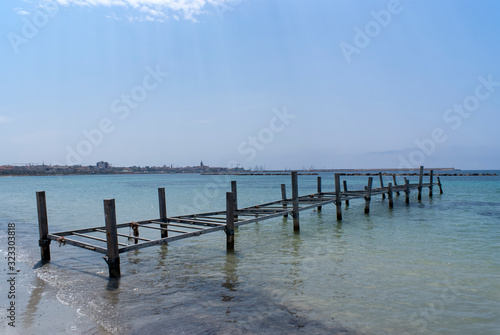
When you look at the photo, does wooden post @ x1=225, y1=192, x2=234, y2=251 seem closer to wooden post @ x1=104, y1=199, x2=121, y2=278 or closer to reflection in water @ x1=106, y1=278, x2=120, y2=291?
wooden post @ x1=104, y1=199, x2=121, y2=278

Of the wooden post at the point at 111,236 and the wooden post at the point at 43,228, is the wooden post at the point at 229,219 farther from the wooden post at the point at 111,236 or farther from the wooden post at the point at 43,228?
the wooden post at the point at 43,228

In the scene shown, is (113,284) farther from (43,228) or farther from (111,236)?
(43,228)

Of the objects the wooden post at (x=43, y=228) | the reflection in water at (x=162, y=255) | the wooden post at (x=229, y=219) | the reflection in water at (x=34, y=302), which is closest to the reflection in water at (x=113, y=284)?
the reflection in water at (x=34, y=302)

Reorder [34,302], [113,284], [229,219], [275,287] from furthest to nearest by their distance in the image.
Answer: [229,219] < [113,284] < [275,287] < [34,302]

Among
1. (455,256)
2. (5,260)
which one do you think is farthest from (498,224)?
(5,260)

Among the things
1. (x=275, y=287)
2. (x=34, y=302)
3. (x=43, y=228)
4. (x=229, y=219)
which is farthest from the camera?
(x=229, y=219)

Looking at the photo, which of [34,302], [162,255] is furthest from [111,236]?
[162,255]

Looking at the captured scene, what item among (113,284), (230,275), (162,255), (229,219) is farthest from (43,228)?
(230,275)

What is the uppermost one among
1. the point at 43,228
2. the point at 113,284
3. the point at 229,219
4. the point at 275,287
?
the point at 43,228

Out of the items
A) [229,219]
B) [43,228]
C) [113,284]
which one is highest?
[43,228]

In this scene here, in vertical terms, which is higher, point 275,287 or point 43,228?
point 43,228

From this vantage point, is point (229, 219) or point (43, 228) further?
point (229, 219)

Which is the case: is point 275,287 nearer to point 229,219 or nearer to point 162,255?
point 229,219

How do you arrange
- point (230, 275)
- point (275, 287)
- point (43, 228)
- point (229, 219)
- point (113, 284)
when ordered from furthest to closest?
1. point (229, 219)
2. point (43, 228)
3. point (230, 275)
4. point (113, 284)
5. point (275, 287)
